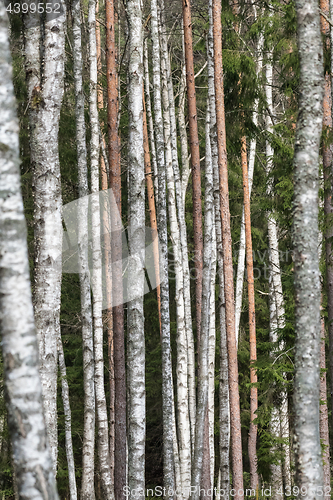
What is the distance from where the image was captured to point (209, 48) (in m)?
7.22

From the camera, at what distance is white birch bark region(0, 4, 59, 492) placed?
7.06ft

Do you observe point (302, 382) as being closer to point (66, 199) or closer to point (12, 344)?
point (12, 344)

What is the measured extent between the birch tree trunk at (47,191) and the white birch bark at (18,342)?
60.3 inches

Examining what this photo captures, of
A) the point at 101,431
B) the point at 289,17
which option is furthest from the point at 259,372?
the point at 289,17

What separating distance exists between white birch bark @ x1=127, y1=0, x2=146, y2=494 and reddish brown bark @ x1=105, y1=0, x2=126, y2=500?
2855mm

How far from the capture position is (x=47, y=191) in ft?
12.7

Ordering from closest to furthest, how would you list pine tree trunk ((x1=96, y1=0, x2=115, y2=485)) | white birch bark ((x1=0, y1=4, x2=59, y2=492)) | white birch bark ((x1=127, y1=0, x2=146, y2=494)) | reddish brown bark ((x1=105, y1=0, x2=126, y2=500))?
white birch bark ((x1=0, y1=4, x2=59, y2=492)), white birch bark ((x1=127, y1=0, x2=146, y2=494)), reddish brown bark ((x1=105, y1=0, x2=126, y2=500)), pine tree trunk ((x1=96, y1=0, x2=115, y2=485))

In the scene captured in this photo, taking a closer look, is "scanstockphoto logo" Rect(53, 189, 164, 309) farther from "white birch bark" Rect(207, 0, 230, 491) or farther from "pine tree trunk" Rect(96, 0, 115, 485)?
"white birch bark" Rect(207, 0, 230, 491)

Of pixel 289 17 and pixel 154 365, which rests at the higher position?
pixel 289 17

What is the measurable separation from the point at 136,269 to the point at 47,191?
3.78ft

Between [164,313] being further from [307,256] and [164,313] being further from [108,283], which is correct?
[108,283]

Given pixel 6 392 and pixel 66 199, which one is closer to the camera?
pixel 6 392

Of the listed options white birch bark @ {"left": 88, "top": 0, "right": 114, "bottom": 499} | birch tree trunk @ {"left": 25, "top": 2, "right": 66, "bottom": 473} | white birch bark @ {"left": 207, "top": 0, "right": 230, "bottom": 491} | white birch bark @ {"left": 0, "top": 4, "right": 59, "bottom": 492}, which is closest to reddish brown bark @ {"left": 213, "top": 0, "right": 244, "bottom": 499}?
white birch bark @ {"left": 207, "top": 0, "right": 230, "bottom": 491}

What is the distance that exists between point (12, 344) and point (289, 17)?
6.73 m
